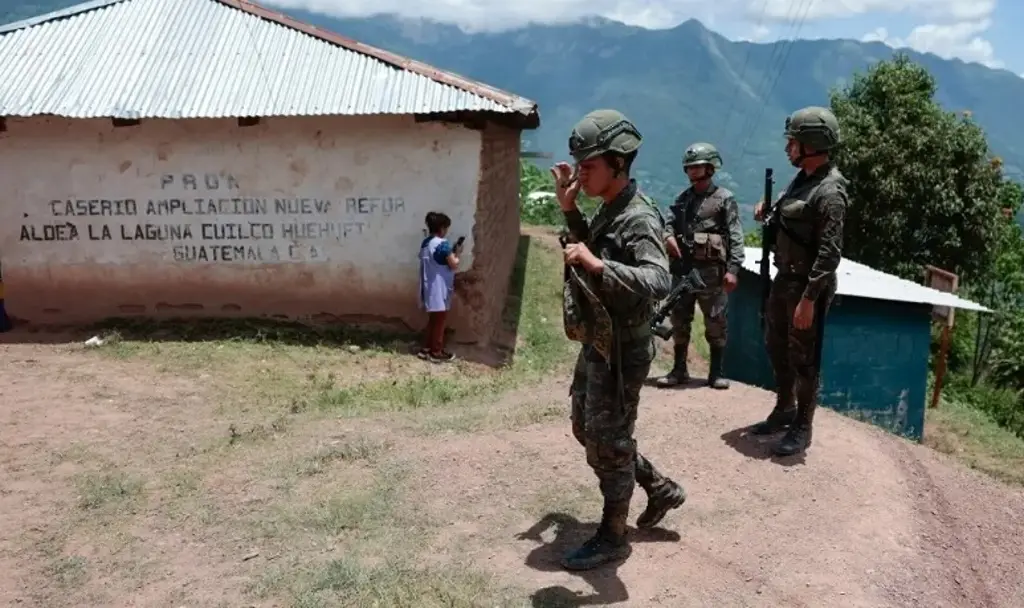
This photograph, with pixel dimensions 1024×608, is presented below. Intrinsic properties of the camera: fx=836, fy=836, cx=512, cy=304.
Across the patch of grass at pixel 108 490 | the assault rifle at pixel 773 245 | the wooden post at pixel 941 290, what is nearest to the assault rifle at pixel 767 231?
the assault rifle at pixel 773 245

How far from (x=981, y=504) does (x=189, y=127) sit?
713 cm

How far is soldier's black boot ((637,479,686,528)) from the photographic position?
12.2ft

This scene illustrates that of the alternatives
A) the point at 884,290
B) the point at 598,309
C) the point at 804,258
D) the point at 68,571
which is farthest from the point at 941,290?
the point at 68,571

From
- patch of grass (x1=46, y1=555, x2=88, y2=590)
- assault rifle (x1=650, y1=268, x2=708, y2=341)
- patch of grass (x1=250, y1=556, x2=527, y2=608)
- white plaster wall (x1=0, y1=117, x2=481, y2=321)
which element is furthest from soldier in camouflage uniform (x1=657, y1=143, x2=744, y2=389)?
patch of grass (x1=46, y1=555, x2=88, y2=590)

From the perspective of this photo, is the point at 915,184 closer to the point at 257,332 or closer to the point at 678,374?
the point at 678,374

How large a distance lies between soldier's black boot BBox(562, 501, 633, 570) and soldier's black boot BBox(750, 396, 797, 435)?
1.90m

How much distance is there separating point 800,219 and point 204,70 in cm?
610

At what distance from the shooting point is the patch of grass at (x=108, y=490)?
171 inches

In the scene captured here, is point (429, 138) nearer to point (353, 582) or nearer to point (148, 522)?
point (148, 522)

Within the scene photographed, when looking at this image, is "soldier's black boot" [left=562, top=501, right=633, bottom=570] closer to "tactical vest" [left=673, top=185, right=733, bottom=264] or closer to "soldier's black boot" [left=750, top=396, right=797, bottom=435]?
"soldier's black boot" [left=750, top=396, right=797, bottom=435]

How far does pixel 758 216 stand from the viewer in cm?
521

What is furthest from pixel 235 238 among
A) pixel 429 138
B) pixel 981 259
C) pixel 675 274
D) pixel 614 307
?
pixel 981 259

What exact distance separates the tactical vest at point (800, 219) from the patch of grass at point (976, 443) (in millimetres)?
3744

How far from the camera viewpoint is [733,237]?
19.6 feet
